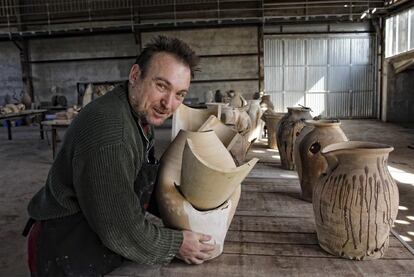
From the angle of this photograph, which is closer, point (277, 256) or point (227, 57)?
point (277, 256)

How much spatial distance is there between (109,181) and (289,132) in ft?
7.79

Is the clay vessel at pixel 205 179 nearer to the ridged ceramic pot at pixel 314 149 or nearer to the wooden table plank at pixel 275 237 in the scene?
the wooden table plank at pixel 275 237

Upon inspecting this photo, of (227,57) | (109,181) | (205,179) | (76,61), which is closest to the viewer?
(109,181)

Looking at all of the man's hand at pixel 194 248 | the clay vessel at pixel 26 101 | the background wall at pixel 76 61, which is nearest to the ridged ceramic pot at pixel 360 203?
the man's hand at pixel 194 248

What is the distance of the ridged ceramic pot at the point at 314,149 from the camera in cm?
216

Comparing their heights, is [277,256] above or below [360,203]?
below

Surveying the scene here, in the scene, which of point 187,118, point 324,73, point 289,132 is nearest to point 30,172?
point 289,132

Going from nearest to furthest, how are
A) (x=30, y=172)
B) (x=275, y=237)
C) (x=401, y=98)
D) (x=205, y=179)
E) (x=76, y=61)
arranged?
1. (x=205, y=179)
2. (x=275, y=237)
3. (x=30, y=172)
4. (x=401, y=98)
5. (x=76, y=61)

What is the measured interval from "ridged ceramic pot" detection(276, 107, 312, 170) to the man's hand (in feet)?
6.50

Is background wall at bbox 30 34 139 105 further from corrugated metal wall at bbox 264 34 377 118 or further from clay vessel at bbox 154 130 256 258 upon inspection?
clay vessel at bbox 154 130 256 258

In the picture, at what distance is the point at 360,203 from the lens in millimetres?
1337

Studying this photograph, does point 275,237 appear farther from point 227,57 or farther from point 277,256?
point 227,57

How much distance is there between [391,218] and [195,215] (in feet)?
2.45

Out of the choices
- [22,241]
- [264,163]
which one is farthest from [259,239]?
[22,241]
